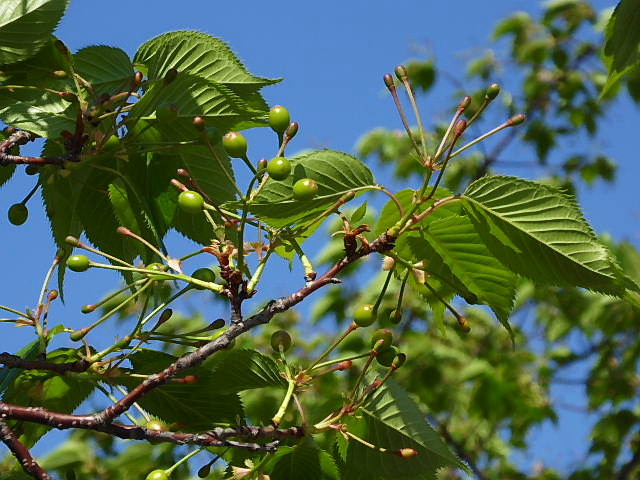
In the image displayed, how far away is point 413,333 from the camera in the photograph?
23.3ft

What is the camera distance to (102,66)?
1638 millimetres

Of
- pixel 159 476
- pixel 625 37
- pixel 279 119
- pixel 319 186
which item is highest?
pixel 625 37

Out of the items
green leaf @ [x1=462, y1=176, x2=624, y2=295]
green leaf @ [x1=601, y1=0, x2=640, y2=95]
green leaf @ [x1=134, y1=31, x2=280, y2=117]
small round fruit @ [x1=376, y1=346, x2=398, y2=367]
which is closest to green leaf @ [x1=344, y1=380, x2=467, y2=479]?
small round fruit @ [x1=376, y1=346, x2=398, y2=367]

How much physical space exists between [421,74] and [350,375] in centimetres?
356

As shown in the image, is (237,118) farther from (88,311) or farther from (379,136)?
(379,136)

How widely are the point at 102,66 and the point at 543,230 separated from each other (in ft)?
2.81

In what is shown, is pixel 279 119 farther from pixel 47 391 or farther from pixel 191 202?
pixel 47 391

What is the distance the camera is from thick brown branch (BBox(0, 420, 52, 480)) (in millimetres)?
1347

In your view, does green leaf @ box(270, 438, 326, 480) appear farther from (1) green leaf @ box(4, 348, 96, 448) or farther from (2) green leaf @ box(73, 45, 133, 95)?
(2) green leaf @ box(73, 45, 133, 95)

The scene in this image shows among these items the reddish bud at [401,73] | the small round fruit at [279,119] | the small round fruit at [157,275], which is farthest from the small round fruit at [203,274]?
the reddish bud at [401,73]

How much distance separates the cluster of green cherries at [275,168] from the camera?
134 centimetres

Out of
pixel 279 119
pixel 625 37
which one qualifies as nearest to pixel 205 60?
pixel 279 119

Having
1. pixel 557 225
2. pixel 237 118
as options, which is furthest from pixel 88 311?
pixel 557 225

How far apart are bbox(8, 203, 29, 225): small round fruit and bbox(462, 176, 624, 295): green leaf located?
3.18ft
